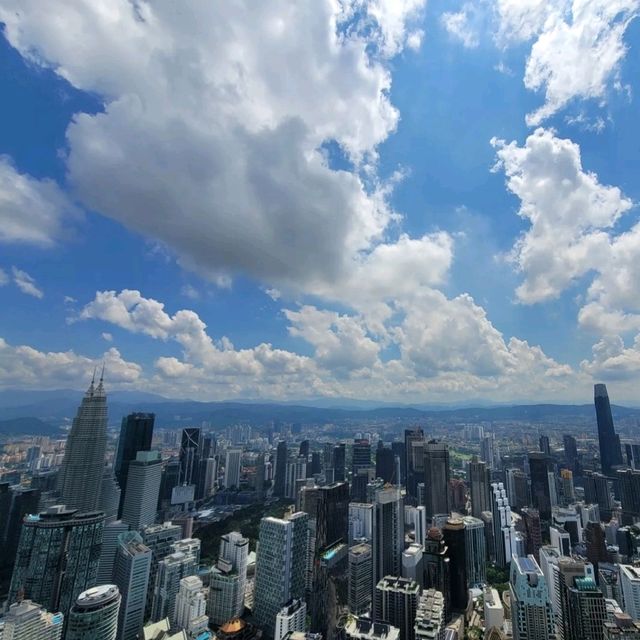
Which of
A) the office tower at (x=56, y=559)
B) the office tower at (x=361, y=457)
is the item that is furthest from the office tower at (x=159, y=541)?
the office tower at (x=361, y=457)

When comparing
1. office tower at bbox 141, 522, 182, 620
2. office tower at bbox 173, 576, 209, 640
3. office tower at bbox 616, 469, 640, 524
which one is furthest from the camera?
office tower at bbox 616, 469, 640, 524

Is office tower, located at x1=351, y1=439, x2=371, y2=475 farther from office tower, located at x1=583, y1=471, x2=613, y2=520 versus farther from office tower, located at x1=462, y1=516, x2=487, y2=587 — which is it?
office tower, located at x1=583, y1=471, x2=613, y2=520

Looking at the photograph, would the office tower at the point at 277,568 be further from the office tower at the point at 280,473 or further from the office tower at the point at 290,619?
the office tower at the point at 280,473

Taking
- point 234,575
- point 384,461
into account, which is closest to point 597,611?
point 234,575

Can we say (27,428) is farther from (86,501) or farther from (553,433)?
(553,433)

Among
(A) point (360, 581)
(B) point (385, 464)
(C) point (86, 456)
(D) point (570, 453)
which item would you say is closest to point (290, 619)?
(A) point (360, 581)

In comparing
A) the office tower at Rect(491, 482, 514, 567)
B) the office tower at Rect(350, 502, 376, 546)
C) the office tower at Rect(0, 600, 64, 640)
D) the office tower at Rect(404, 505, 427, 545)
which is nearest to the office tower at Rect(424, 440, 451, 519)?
the office tower at Rect(404, 505, 427, 545)
